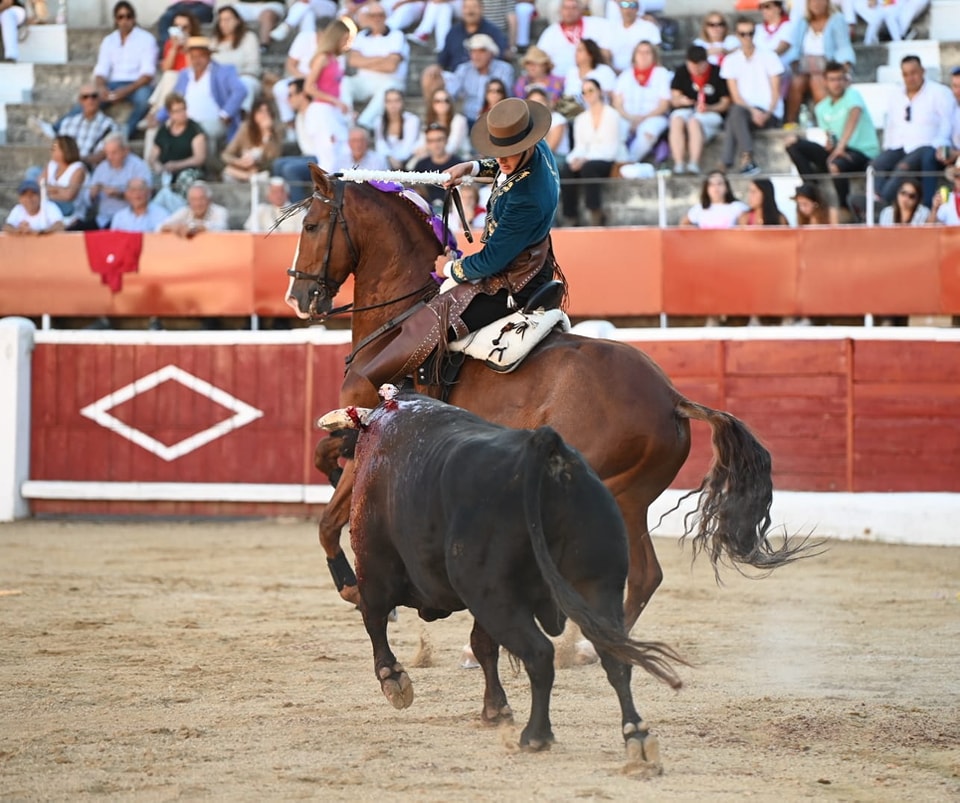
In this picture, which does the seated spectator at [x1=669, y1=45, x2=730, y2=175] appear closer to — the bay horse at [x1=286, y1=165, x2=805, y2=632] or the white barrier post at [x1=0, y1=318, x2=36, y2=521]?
the white barrier post at [x1=0, y1=318, x2=36, y2=521]

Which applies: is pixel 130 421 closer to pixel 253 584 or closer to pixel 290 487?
pixel 290 487

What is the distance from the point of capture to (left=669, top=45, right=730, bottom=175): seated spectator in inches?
485

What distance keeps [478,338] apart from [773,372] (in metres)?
5.31

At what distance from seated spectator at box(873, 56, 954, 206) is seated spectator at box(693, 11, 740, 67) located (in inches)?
65.5

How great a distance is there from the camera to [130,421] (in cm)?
1175

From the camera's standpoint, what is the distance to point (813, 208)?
443 inches

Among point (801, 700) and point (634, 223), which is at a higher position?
point (634, 223)

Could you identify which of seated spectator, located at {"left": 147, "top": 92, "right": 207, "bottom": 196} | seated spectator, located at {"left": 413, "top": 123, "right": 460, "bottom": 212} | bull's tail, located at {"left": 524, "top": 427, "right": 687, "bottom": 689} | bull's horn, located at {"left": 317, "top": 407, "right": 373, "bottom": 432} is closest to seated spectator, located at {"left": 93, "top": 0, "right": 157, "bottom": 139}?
seated spectator, located at {"left": 147, "top": 92, "right": 207, "bottom": 196}

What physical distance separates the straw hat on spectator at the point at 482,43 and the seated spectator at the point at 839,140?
2840 millimetres

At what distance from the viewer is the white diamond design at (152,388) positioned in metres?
11.6

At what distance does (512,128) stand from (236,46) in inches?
368

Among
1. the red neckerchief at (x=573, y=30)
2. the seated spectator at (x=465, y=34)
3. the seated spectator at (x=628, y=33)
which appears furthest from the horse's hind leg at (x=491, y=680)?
the red neckerchief at (x=573, y=30)

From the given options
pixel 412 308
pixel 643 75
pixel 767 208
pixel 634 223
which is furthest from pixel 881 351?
pixel 412 308

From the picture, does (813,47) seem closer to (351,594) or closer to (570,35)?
(570,35)
